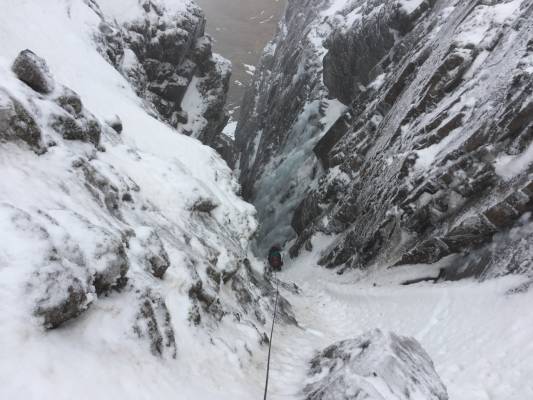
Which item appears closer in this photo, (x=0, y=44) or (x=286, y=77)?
(x=0, y=44)

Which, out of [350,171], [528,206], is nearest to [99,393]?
[528,206]

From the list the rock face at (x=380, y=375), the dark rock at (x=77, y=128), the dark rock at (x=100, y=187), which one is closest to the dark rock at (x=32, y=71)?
the dark rock at (x=77, y=128)

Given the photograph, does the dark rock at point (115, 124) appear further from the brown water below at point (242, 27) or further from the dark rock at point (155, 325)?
the brown water below at point (242, 27)

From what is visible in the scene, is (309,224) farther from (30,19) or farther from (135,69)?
(30,19)

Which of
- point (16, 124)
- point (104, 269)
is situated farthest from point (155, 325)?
point (16, 124)

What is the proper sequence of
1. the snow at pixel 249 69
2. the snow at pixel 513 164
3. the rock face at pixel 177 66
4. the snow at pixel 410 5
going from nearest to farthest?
the snow at pixel 513 164, the snow at pixel 410 5, the rock face at pixel 177 66, the snow at pixel 249 69

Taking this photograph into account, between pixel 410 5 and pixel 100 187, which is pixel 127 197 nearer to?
pixel 100 187

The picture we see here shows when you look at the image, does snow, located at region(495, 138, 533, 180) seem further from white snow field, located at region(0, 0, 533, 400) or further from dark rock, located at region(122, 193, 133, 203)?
dark rock, located at region(122, 193, 133, 203)
